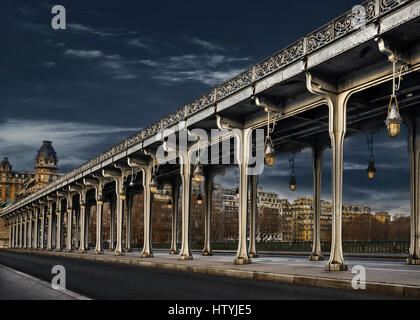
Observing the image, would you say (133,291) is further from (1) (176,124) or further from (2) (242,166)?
(1) (176,124)

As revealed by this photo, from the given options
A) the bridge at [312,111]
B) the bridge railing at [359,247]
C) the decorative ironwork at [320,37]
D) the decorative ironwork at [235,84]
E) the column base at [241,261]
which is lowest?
the bridge railing at [359,247]

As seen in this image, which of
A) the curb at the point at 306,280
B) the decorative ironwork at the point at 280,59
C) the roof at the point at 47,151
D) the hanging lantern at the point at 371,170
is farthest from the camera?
the roof at the point at 47,151

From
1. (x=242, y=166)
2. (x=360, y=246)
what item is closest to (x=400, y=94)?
(x=242, y=166)

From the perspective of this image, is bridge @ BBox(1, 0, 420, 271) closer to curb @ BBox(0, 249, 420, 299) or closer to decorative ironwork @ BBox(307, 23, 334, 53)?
decorative ironwork @ BBox(307, 23, 334, 53)

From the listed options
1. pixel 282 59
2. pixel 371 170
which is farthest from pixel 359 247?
pixel 282 59

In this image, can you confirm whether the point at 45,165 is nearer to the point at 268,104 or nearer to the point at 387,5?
the point at 268,104

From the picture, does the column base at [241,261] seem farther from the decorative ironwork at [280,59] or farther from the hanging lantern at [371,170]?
the decorative ironwork at [280,59]

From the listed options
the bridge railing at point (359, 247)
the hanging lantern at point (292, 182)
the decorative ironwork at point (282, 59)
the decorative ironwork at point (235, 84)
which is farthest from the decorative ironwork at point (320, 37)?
the bridge railing at point (359, 247)

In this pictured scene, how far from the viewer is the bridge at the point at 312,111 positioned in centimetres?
1367

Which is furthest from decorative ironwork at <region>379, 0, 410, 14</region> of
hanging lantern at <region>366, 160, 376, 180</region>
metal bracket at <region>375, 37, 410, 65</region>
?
hanging lantern at <region>366, 160, 376, 180</region>

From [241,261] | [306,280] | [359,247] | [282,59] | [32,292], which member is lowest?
[359,247]

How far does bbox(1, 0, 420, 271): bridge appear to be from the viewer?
13.7m

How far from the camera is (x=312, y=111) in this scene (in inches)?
824

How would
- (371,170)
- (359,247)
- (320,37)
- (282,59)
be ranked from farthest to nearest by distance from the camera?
(359,247) → (371,170) → (282,59) → (320,37)
